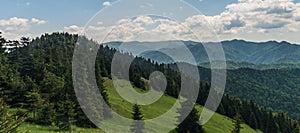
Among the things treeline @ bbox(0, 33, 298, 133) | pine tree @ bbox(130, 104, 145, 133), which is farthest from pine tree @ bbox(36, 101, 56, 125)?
Answer: pine tree @ bbox(130, 104, 145, 133)

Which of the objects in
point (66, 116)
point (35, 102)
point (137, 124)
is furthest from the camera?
point (35, 102)

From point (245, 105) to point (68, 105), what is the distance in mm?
100363

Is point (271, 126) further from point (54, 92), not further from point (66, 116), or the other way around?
point (66, 116)

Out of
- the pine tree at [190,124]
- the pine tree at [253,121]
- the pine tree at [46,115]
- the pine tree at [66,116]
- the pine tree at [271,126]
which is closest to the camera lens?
the pine tree at [66,116]

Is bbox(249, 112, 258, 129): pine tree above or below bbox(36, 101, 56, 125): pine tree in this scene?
below

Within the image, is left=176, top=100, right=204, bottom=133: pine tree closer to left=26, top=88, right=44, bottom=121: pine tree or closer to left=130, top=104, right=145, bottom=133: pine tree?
left=130, top=104, right=145, bottom=133: pine tree

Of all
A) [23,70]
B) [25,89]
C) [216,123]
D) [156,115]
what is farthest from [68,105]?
[216,123]

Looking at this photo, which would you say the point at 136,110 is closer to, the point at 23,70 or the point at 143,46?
the point at 143,46

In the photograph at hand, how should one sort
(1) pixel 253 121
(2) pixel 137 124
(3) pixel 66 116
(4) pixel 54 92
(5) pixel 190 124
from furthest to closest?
1. (1) pixel 253 121
2. (5) pixel 190 124
3. (4) pixel 54 92
4. (2) pixel 137 124
5. (3) pixel 66 116

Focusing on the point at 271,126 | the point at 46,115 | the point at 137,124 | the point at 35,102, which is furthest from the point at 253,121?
the point at 35,102

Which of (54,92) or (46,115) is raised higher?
(54,92)

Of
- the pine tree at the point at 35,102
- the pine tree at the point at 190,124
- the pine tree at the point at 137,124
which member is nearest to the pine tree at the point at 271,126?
the pine tree at the point at 190,124

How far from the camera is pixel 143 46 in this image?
3120cm

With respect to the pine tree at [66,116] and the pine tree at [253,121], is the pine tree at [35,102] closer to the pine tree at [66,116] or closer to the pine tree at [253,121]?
the pine tree at [66,116]
